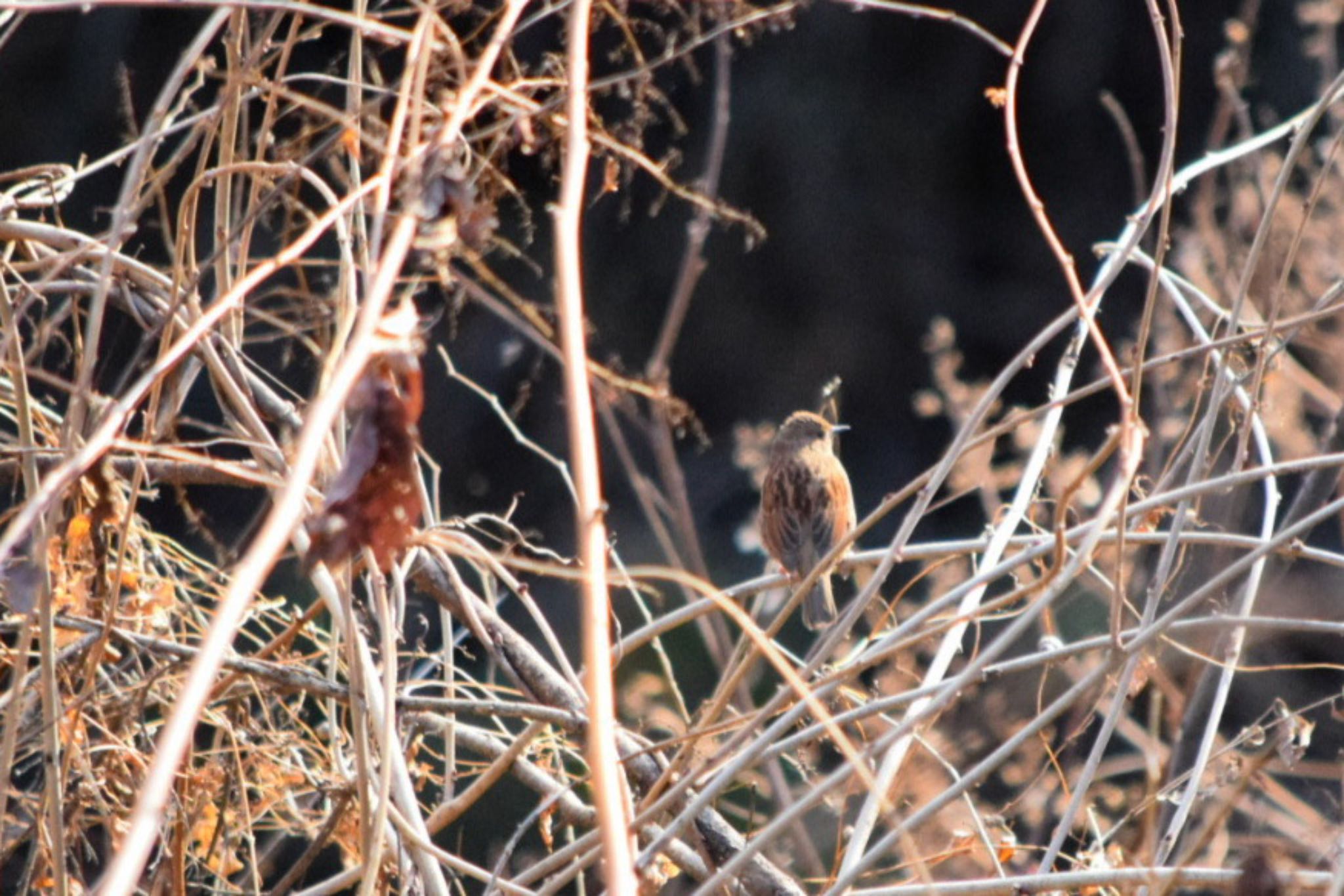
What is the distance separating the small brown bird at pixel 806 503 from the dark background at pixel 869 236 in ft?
12.9

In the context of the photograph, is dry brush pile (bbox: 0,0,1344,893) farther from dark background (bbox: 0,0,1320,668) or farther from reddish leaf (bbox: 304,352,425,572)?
dark background (bbox: 0,0,1320,668)

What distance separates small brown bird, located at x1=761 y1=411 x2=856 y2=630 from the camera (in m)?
4.91

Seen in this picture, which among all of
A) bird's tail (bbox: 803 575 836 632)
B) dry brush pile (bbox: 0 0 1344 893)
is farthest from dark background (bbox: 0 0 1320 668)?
dry brush pile (bbox: 0 0 1344 893)

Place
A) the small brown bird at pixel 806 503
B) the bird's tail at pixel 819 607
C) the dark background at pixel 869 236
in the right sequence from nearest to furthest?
the bird's tail at pixel 819 607, the small brown bird at pixel 806 503, the dark background at pixel 869 236

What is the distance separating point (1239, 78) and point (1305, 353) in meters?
3.22

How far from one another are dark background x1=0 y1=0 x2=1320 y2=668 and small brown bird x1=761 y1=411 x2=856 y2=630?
392cm

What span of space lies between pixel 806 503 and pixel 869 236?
6.38m

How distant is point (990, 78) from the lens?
11086 mm

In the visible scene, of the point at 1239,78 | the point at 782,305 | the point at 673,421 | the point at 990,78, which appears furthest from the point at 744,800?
the point at 990,78

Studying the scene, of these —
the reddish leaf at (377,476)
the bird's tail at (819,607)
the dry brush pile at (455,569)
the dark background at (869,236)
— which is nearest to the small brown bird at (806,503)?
the bird's tail at (819,607)

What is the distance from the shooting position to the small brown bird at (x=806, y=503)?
16.1ft

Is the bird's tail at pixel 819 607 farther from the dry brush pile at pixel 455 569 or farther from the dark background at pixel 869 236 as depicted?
the dark background at pixel 869 236

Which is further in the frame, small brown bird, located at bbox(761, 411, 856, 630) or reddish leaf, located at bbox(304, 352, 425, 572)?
small brown bird, located at bbox(761, 411, 856, 630)

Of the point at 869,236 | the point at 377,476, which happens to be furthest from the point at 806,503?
the point at 869,236
